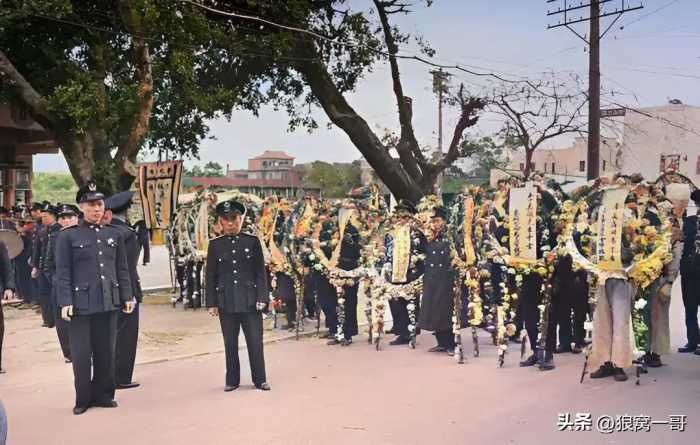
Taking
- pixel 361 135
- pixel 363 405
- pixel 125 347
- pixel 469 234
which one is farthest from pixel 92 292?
pixel 361 135

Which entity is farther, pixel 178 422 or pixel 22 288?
pixel 22 288

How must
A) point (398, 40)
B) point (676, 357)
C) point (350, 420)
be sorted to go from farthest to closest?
point (398, 40), point (676, 357), point (350, 420)

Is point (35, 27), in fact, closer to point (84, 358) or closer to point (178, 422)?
point (84, 358)

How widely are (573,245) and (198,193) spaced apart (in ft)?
23.6

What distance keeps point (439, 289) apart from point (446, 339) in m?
0.62

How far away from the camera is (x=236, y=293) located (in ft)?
20.8

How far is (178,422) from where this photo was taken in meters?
5.46

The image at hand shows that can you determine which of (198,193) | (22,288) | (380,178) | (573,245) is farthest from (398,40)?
(573,245)

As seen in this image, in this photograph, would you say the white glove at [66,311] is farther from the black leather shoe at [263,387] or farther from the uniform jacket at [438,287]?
the uniform jacket at [438,287]

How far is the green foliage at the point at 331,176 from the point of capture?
44656 mm

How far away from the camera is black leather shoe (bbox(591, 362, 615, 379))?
6672 millimetres

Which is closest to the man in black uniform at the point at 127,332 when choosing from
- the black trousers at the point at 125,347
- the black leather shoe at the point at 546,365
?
the black trousers at the point at 125,347

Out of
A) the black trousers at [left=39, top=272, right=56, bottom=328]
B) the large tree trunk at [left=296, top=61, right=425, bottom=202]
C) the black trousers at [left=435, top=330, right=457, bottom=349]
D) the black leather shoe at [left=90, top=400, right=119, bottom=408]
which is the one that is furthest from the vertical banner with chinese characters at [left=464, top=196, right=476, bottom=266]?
the large tree trunk at [left=296, top=61, right=425, bottom=202]

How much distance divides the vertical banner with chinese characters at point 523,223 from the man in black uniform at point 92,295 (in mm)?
3875
